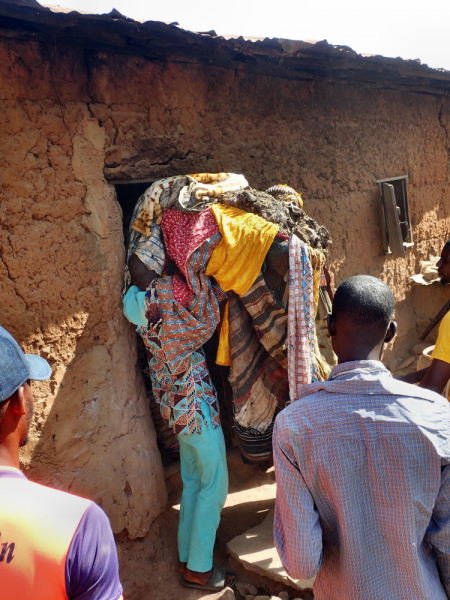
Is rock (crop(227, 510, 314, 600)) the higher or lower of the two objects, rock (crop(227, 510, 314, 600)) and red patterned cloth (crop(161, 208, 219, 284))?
the lower

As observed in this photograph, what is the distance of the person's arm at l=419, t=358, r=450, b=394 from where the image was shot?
7.32 ft

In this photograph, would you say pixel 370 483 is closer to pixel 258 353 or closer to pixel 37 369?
pixel 37 369

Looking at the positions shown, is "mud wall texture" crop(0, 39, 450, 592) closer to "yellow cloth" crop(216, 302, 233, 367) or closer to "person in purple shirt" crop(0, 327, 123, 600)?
"yellow cloth" crop(216, 302, 233, 367)

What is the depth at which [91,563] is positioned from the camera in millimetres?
1074

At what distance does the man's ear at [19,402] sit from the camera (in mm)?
1179

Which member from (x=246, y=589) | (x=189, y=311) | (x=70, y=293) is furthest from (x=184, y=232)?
(x=246, y=589)

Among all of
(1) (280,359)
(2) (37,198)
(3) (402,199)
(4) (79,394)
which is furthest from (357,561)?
(3) (402,199)

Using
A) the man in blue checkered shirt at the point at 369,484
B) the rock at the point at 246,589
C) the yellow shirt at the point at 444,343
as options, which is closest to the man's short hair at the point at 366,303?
the man in blue checkered shirt at the point at 369,484

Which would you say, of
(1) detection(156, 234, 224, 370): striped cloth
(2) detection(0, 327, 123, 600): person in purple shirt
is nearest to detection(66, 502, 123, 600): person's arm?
(2) detection(0, 327, 123, 600): person in purple shirt

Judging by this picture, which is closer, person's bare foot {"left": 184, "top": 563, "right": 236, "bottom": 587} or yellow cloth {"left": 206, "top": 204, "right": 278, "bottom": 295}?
yellow cloth {"left": 206, "top": 204, "right": 278, "bottom": 295}

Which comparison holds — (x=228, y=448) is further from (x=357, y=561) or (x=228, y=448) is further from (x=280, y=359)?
(x=357, y=561)

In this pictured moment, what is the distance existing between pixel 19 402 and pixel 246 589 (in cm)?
231

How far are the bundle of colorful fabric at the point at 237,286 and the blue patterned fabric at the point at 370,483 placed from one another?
1.24 m

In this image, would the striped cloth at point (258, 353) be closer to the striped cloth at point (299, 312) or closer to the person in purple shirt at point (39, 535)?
the striped cloth at point (299, 312)
